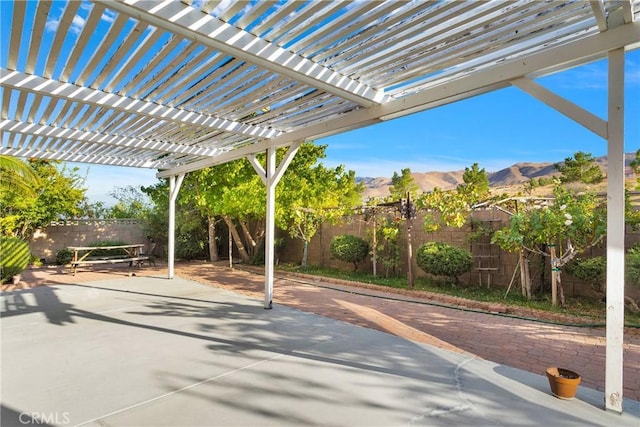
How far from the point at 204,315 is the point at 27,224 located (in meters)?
8.88

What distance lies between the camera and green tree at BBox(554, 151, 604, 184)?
1802cm

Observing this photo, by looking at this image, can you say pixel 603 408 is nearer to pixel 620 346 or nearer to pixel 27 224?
pixel 620 346

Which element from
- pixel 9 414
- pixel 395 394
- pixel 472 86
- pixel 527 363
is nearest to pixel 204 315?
pixel 9 414

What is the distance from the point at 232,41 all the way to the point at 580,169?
21.9 m

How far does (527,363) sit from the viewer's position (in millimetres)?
→ 3604

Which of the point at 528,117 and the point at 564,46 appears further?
the point at 528,117

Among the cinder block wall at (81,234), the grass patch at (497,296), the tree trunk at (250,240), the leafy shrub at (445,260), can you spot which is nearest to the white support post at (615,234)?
the grass patch at (497,296)

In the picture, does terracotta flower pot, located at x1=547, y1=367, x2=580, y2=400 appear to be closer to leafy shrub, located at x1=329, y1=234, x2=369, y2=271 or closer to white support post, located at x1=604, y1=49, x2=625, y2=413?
white support post, located at x1=604, y1=49, x2=625, y2=413

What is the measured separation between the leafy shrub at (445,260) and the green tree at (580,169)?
48.0 feet

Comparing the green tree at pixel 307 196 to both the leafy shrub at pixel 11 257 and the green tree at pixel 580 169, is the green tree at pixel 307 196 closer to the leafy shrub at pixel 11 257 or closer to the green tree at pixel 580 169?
the leafy shrub at pixel 11 257

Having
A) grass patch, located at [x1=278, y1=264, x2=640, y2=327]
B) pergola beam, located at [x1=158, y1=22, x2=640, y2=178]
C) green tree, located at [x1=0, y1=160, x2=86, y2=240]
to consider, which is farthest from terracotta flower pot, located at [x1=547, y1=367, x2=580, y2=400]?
green tree, located at [x1=0, y1=160, x2=86, y2=240]

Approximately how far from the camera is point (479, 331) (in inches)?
184

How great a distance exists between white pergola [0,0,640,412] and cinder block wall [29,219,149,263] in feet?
27.4

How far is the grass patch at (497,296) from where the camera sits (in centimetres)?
538
